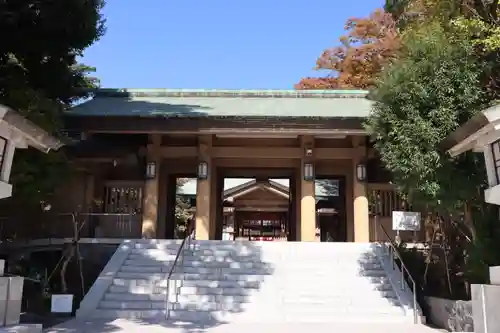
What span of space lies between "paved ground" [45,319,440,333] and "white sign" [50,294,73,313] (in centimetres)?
48

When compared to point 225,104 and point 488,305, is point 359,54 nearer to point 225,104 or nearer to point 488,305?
point 225,104

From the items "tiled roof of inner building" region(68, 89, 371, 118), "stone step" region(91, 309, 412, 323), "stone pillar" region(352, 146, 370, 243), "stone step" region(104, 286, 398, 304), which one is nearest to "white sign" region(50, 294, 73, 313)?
"stone step" region(91, 309, 412, 323)

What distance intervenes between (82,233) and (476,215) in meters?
10.5

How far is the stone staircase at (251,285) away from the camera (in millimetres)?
8797

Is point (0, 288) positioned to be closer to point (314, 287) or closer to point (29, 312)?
point (29, 312)

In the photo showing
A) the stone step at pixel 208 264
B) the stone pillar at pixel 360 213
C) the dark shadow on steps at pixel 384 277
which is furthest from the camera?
the stone pillar at pixel 360 213

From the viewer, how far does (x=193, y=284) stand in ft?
32.0

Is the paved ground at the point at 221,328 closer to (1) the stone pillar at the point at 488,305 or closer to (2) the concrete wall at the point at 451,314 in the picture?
(2) the concrete wall at the point at 451,314

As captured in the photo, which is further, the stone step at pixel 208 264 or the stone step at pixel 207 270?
the stone step at pixel 208 264

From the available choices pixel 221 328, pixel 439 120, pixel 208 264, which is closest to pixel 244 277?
pixel 208 264

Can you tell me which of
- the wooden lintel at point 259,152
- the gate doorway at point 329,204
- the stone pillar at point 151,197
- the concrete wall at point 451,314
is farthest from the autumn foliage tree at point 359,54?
the concrete wall at point 451,314

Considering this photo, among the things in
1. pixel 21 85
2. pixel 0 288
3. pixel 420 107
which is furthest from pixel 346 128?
pixel 0 288

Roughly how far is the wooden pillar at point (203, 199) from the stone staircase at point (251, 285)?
165cm

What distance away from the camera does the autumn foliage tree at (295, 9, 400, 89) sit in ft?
70.1
